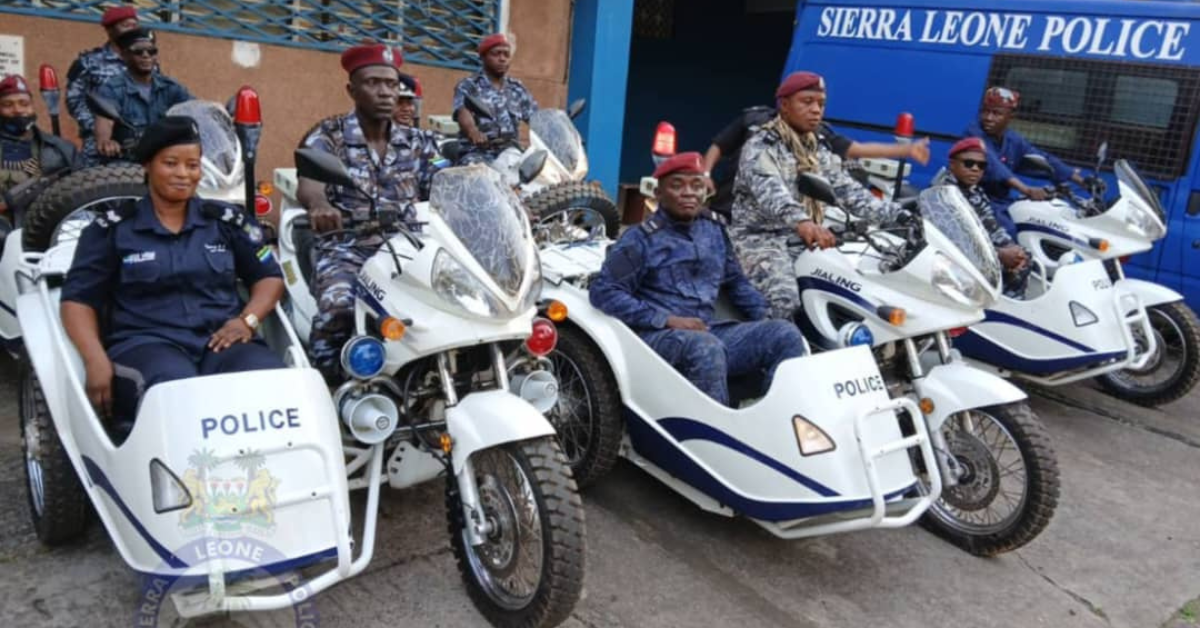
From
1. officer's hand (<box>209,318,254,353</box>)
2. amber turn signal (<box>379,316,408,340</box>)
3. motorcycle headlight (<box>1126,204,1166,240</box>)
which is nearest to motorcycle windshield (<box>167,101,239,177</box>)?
officer's hand (<box>209,318,254,353</box>)

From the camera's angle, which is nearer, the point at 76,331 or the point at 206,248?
the point at 76,331

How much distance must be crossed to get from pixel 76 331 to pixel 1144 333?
210 inches

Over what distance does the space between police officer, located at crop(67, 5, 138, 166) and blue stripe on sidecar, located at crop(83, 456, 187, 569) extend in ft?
9.76

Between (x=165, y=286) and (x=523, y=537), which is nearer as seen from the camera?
(x=523, y=537)

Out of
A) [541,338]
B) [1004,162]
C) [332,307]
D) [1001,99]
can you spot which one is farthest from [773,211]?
[1004,162]

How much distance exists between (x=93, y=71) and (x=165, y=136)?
9.32 feet

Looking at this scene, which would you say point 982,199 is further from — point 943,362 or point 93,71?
point 93,71

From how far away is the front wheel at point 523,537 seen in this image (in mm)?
2697

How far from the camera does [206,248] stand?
120 inches

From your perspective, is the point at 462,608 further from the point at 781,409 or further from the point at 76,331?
the point at 76,331

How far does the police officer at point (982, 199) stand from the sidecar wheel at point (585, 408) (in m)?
2.17

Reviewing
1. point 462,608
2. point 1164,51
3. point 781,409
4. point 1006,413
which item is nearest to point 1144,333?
point 1164,51

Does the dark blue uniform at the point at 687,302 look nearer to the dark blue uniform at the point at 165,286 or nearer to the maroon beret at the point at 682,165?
the maroon beret at the point at 682,165

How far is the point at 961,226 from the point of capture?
390 cm
